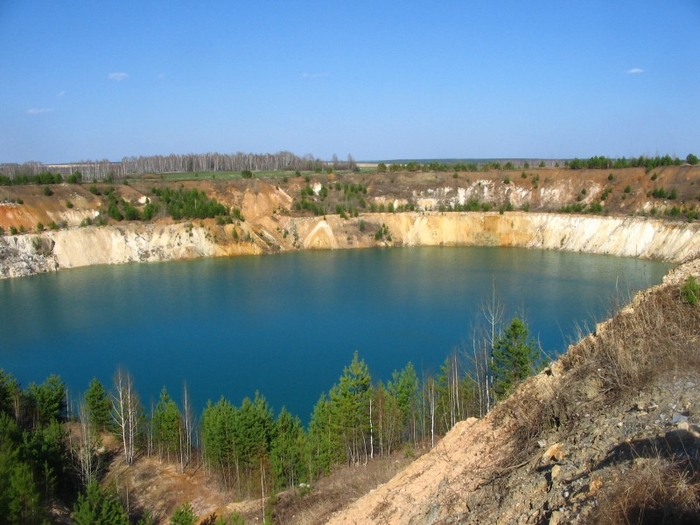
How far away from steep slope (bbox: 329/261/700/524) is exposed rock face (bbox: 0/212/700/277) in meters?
39.7

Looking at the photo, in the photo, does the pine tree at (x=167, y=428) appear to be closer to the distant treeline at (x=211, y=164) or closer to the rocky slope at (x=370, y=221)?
the rocky slope at (x=370, y=221)

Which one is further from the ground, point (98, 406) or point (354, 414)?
point (354, 414)

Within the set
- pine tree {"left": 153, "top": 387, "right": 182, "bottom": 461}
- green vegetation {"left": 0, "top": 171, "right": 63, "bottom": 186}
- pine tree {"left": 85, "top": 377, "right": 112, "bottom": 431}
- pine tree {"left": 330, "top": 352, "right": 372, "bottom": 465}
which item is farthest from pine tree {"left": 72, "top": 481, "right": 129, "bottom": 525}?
green vegetation {"left": 0, "top": 171, "right": 63, "bottom": 186}

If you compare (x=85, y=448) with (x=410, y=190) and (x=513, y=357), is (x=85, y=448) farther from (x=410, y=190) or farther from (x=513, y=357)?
(x=410, y=190)

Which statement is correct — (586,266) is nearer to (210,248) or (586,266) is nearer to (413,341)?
(413,341)

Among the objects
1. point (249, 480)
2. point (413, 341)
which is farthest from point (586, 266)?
point (249, 480)

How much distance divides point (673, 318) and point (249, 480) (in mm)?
12139

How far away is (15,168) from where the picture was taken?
8306cm

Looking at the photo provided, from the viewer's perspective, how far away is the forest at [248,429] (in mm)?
15070

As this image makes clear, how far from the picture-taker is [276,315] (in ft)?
102

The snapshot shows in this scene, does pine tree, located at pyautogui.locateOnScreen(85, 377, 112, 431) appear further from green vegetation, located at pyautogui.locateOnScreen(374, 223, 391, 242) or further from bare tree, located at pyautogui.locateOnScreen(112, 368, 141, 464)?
green vegetation, located at pyautogui.locateOnScreen(374, 223, 391, 242)

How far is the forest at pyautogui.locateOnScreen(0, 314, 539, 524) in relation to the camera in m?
15.1

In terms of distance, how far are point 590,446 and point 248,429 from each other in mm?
11226

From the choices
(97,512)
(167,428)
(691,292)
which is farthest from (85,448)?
(691,292)
